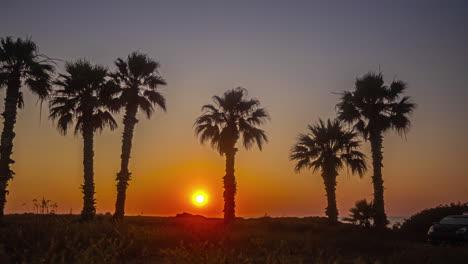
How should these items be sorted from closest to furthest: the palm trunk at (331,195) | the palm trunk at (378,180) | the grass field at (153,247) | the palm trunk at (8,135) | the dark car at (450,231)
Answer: the grass field at (153,247)
the dark car at (450,231)
the palm trunk at (8,135)
the palm trunk at (378,180)
the palm trunk at (331,195)

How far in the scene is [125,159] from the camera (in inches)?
1225

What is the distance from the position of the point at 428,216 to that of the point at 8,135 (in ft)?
99.1

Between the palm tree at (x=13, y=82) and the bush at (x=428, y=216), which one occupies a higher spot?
the palm tree at (x=13, y=82)

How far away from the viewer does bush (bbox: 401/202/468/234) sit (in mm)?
30875

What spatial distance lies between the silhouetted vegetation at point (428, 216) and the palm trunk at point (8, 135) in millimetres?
28175

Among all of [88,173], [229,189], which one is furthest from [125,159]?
[229,189]

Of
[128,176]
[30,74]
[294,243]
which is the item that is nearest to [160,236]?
[294,243]

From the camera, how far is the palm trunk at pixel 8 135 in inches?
990

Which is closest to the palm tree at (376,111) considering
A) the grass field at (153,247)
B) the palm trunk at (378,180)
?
the palm trunk at (378,180)

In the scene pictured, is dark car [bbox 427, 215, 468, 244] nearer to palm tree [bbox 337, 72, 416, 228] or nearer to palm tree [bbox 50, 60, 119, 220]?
palm tree [bbox 337, 72, 416, 228]

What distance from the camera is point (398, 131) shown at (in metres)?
32.3

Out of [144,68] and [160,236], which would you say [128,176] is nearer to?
[144,68]

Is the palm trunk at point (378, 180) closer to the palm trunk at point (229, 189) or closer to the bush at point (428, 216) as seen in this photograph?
the bush at point (428, 216)

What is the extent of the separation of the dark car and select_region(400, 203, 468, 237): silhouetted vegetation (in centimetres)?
907
